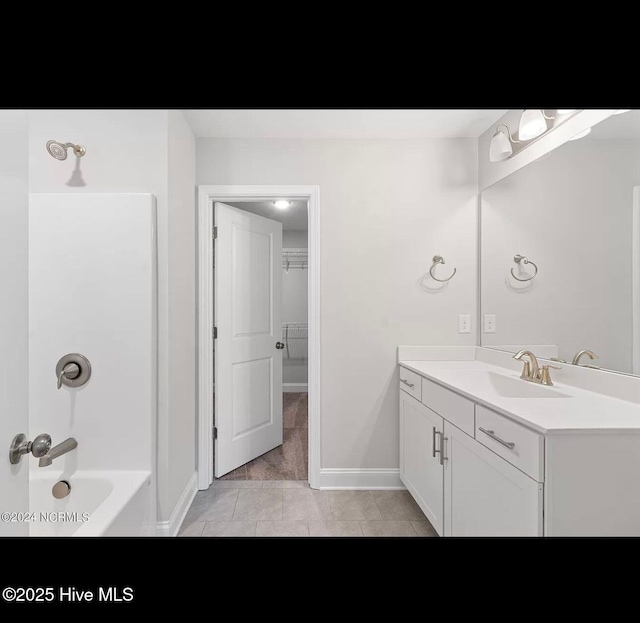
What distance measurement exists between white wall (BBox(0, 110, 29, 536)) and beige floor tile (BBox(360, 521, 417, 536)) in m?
1.50

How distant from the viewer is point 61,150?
4.88 ft

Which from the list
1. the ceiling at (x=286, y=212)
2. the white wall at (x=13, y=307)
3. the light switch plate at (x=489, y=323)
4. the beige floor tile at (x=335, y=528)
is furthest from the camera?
the ceiling at (x=286, y=212)

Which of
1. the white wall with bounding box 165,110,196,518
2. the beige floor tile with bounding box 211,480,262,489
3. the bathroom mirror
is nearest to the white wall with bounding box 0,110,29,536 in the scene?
the white wall with bounding box 165,110,196,518

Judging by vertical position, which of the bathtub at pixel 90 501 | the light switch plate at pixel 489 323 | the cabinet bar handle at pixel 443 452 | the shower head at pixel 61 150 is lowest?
the bathtub at pixel 90 501

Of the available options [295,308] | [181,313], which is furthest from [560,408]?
[295,308]

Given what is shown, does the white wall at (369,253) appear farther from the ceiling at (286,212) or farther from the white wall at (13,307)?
the white wall at (13,307)

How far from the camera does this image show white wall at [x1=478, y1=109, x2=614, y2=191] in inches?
56.1

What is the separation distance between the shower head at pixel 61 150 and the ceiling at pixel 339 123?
64 centimetres

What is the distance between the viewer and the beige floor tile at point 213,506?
1873 millimetres

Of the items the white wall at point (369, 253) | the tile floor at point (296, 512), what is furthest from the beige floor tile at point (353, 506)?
the white wall at point (369, 253)

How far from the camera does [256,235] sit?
264 cm

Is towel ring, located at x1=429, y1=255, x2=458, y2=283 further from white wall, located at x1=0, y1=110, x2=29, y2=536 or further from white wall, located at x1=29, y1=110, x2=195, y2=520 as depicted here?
white wall, located at x1=0, y1=110, x2=29, y2=536
